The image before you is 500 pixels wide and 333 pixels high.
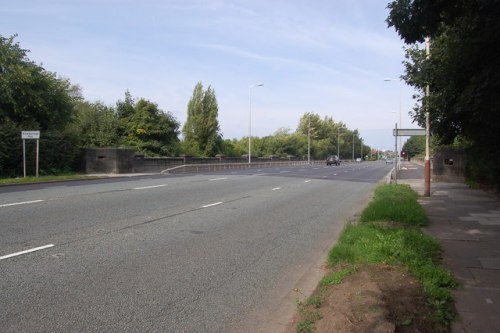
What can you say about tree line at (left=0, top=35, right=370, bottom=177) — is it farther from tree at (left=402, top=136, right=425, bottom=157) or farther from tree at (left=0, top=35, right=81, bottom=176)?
tree at (left=402, top=136, right=425, bottom=157)

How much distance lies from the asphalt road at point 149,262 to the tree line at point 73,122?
16.5 meters

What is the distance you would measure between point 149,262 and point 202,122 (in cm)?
5298

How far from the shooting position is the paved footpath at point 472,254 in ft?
15.6

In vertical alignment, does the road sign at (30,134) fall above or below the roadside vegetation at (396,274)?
above

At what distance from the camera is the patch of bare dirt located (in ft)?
14.5

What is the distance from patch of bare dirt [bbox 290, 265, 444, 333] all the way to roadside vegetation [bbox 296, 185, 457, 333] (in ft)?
0.03

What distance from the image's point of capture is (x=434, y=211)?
1295 cm

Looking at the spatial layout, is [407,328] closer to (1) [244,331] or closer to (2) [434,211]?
(1) [244,331]

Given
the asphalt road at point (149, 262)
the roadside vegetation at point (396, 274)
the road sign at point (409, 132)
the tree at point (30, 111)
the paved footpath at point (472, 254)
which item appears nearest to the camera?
the roadside vegetation at point (396, 274)

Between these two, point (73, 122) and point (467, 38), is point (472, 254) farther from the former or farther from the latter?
point (73, 122)

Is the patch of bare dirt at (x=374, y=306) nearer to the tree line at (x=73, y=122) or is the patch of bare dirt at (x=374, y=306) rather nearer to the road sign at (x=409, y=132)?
the road sign at (x=409, y=132)

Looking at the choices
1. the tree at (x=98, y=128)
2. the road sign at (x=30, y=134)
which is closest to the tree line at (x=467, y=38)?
the road sign at (x=30, y=134)

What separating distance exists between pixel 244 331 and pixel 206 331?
38cm

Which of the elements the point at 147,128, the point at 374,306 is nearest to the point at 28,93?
the point at 147,128
